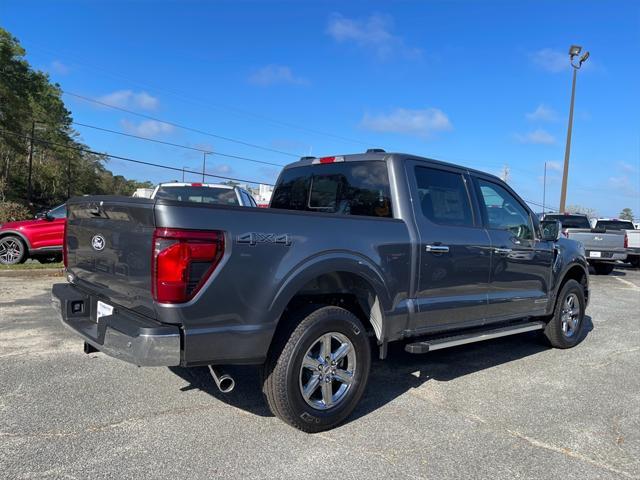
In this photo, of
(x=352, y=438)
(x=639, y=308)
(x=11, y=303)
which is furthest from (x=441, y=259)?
(x=639, y=308)

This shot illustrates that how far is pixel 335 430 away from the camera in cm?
358

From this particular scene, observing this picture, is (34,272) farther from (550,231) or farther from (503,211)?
(550,231)

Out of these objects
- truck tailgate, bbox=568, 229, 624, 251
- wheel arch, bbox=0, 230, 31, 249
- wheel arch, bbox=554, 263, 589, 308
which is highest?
truck tailgate, bbox=568, 229, 624, 251

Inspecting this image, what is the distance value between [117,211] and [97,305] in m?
0.76

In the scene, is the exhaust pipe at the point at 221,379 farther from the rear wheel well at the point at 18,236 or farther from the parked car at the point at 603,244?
the parked car at the point at 603,244

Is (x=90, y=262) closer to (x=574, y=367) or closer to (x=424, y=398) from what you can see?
(x=424, y=398)

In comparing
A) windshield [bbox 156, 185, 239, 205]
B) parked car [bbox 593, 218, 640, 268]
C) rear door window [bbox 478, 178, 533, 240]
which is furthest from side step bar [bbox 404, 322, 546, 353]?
parked car [bbox 593, 218, 640, 268]

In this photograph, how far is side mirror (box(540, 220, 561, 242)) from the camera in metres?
5.69

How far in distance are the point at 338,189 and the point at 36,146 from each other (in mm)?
57864

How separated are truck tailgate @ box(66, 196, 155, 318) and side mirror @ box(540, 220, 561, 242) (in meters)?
4.36

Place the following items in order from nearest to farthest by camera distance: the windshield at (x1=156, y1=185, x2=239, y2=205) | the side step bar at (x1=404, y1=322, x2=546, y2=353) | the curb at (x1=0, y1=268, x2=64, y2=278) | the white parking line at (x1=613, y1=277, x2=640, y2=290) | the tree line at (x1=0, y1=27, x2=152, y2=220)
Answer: the side step bar at (x1=404, y1=322, x2=546, y2=353)
the windshield at (x1=156, y1=185, x2=239, y2=205)
the curb at (x1=0, y1=268, x2=64, y2=278)
the white parking line at (x1=613, y1=277, x2=640, y2=290)
the tree line at (x1=0, y1=27, x2=152, y2=220)

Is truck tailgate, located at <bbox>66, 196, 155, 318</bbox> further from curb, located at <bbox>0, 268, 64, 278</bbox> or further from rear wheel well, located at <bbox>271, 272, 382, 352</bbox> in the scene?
curb, located at <bbox>0, 268, 64, 278</bbox>

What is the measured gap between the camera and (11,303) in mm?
7258

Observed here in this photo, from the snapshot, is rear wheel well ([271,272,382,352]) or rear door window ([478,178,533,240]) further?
rear door window ([478,178,533,240])
